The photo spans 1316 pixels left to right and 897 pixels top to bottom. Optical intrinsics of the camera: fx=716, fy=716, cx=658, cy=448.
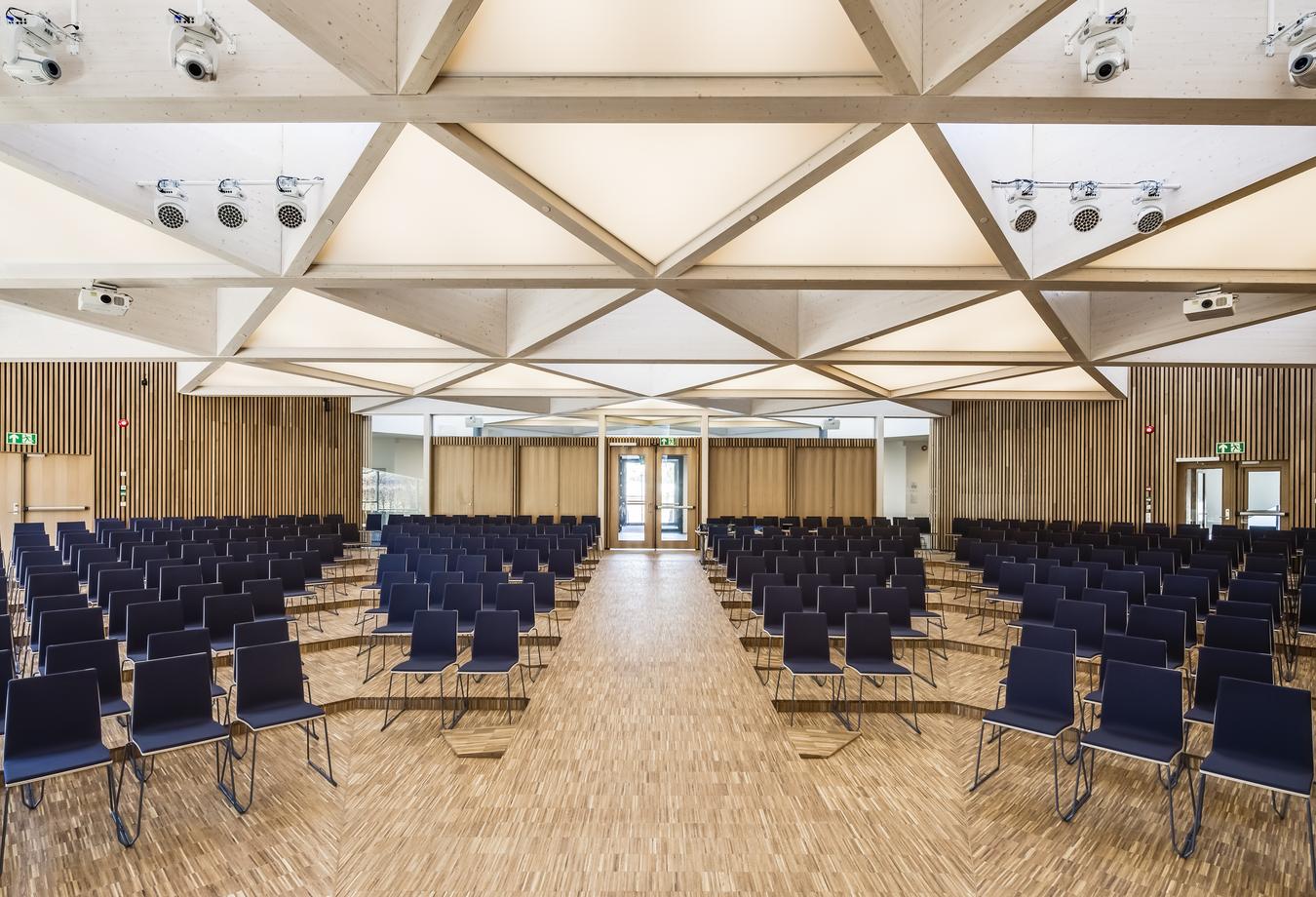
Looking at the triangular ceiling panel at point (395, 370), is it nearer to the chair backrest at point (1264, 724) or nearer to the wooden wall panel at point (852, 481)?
the chair backrest at point (1264, 724)

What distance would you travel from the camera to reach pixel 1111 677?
5.02 metres

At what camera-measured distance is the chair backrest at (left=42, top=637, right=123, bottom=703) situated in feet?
16.5

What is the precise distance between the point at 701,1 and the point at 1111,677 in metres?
5.04

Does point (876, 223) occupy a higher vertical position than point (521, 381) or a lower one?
higher

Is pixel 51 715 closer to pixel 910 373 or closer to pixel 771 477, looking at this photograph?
pixel 910 373

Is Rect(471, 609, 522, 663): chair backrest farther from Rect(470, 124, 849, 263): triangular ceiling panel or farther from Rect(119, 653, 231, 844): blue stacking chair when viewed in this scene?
Rect(470, 124, 849, 263): triangular ceiling panel

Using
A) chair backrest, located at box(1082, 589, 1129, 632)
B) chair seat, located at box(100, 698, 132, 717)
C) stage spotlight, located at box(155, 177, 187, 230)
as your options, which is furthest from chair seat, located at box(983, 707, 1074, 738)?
stage spotlight, located at box(155, 177, 187, 230)

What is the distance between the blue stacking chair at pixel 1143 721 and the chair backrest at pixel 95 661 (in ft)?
22.0

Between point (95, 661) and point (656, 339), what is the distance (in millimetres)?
7044

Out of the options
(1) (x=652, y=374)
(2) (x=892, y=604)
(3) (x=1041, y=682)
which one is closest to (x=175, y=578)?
(2) (x=892, y=604)

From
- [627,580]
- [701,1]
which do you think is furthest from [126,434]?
[701,1]

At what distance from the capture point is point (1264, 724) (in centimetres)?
442

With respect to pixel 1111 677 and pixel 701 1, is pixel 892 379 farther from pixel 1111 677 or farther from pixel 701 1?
pixel 701 1

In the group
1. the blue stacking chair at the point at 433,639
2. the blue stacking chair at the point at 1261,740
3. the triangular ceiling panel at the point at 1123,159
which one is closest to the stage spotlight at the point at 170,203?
the blue stacking chair at the point at 433,639
